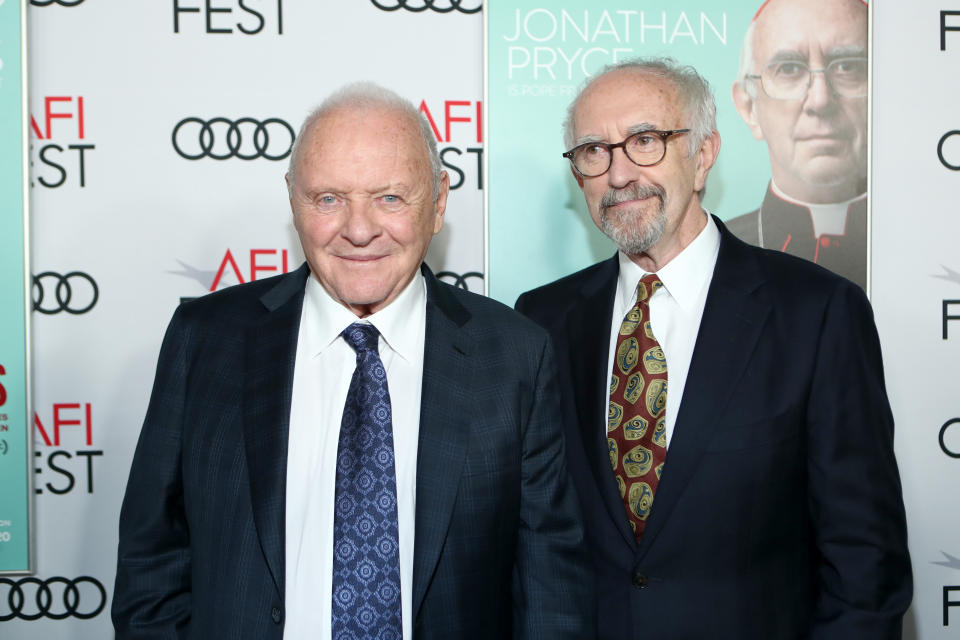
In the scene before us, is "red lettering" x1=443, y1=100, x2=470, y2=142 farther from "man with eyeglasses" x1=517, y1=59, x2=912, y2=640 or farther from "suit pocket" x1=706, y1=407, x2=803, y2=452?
"suit pocket" x1=706, y1=407, x2=803, y2=452

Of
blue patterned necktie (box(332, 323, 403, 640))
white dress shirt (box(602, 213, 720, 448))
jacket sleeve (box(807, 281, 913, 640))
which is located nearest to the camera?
blue patterned necktie (box(332, 323, 403, 640))

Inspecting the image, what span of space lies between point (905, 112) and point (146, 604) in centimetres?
244

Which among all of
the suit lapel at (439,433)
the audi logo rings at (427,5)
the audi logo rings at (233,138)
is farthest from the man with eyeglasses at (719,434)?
the audi logo rings at (233,138)

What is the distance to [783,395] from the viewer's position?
1612 millimetres

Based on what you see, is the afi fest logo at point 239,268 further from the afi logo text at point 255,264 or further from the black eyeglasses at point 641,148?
the black eyeglasses at point 641,148

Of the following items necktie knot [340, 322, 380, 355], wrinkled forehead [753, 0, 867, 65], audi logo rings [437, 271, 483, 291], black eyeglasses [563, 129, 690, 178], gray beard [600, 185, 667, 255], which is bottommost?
necktie knot [340, 322, 380, 355]

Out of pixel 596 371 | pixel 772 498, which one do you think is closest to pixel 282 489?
pixel 596 371

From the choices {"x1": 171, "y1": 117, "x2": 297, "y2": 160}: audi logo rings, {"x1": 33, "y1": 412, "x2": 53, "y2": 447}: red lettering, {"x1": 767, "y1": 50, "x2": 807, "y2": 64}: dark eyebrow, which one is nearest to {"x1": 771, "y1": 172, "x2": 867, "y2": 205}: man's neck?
{"x1": 767, "y1": 50, "x2": 807, "y2": 64}: dark eyebrow

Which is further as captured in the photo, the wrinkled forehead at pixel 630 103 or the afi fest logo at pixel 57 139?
the afi fest logo at pixel 57 139

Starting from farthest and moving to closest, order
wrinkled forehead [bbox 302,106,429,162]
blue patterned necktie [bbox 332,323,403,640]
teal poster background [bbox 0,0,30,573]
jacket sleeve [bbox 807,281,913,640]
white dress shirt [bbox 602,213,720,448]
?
teal poster background [bbox 0,0,30,573] → white dress shirt [bbox 602,213,720,448] → jacket sleeve [bbox 807,281,913,640] → wrinkled forehead [bbox 302,106,429,162] → blue patterned necktie [bbox 332,323,403,640]

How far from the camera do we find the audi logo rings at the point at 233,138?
2.33 metres

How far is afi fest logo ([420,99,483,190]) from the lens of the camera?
2.38 metres

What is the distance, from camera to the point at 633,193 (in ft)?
5.77

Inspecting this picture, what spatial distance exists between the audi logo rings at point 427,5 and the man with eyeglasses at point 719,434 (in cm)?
77
